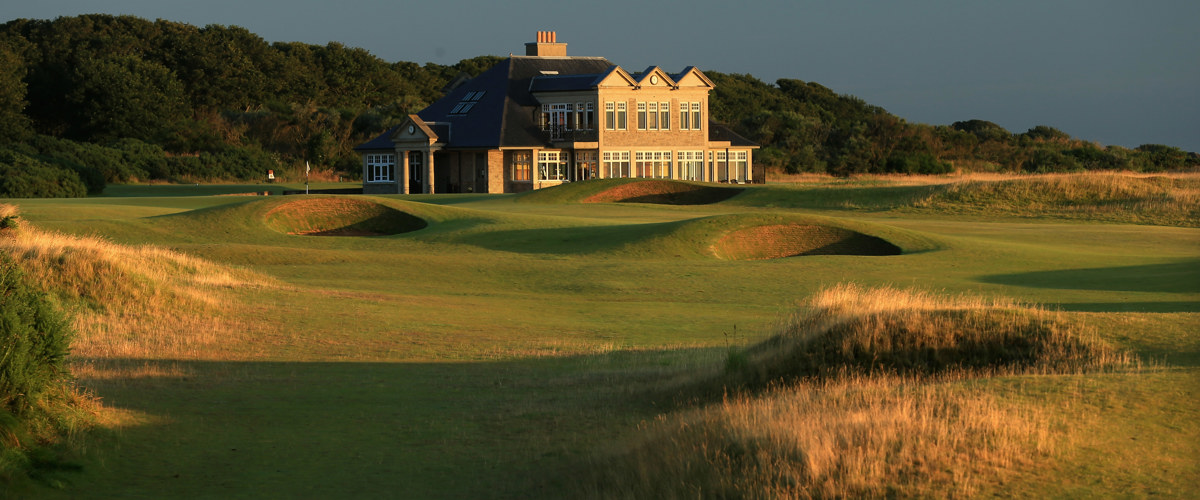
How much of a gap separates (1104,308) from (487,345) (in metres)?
8.85

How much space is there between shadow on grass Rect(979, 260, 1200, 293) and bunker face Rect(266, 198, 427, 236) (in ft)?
58.4

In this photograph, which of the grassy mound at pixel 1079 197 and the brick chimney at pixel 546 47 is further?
the brick chimney at pixel 546 47

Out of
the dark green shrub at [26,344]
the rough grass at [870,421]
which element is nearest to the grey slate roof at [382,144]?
the rough grass at [870,421]

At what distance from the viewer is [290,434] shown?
10.7 metres

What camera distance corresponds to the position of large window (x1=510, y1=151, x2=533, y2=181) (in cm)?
6544

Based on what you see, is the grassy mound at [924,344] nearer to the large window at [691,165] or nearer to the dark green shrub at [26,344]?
the dark green shrub at [26,344]

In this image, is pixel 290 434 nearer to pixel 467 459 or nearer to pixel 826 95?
pixel 467 459

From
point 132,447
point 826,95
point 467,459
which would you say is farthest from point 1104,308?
point 826,95

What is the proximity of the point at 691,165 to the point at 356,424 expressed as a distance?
58049 mm

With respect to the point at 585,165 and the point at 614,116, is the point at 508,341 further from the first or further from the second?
the point at 585,165

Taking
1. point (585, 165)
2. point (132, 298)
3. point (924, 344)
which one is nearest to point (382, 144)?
Answer: point (585, 165)

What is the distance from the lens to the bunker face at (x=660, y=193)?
51.1 m

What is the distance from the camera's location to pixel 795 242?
30.3 metres

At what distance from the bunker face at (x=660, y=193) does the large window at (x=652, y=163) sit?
1493 cm
